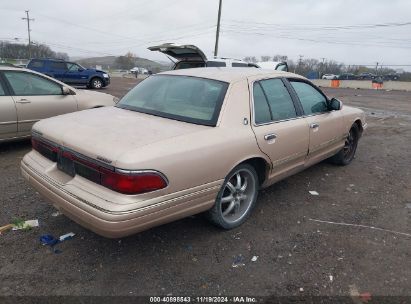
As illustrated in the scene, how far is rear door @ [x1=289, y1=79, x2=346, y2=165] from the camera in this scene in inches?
165

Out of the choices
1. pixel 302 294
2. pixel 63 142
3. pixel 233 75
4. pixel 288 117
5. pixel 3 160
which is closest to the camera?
pixel 302 294

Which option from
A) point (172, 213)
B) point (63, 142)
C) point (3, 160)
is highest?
point (63, 142)

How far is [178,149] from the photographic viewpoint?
8.50 feet

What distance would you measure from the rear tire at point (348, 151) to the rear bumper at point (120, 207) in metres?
3.29

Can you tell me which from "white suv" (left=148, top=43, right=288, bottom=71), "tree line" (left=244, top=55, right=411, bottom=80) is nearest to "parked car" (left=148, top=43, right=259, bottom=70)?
"white suv" (left=148, top=43, right=288, bottom=71)

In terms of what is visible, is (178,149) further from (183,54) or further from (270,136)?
(183,54)

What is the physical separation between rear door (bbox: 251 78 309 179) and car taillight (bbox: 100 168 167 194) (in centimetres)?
129

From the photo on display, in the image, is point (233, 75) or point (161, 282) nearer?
point (161, 282)

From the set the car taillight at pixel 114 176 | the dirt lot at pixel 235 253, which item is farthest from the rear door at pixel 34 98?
the car taillight at pixel 114 176

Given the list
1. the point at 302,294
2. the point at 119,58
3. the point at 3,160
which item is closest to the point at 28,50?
the point at 119,58

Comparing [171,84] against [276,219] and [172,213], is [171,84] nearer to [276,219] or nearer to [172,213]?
[172,213]

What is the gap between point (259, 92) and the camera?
3584 mm

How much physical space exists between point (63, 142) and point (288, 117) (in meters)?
2.41

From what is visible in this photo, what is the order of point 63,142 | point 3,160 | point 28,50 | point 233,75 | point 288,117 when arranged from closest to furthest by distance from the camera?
point 63,142 < point 233,75 < point 288,117 < point 3,160 < point 28,50
